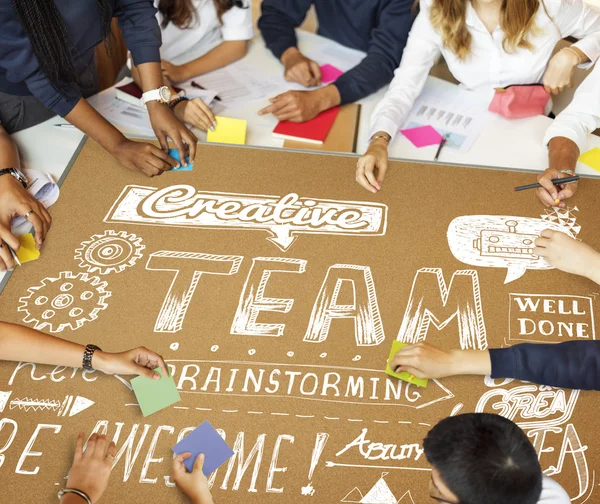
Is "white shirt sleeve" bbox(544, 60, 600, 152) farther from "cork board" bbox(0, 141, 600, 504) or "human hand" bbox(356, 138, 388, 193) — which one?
"human hand" bbox(356, 138, 388, 193)

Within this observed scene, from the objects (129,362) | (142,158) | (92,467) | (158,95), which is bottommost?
(92,467)

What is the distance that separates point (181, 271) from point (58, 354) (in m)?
0.33

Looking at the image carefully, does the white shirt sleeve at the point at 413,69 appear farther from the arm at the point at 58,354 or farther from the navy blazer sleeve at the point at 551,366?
the arm at the point at 58,354

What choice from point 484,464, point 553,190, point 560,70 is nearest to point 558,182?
point 553,190

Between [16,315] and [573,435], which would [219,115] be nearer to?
[16,315]

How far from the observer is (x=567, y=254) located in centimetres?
145

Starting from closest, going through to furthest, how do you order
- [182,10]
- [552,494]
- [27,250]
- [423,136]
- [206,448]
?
[552,494] → [206,448] → [27,250] → [423,136] → [182,10]

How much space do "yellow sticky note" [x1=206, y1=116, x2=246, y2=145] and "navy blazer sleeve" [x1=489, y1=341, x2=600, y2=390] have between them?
960 millimetres

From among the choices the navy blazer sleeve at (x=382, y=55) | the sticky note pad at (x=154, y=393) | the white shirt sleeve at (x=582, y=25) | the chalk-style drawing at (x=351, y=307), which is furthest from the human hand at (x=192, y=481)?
the white shirt sleeve at (x=582, y=25)

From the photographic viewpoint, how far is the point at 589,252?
143cm

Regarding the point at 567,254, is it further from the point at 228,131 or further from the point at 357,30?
the point at 357,30

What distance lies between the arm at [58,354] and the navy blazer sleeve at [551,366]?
689mm

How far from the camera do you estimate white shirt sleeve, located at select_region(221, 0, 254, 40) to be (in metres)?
2.15

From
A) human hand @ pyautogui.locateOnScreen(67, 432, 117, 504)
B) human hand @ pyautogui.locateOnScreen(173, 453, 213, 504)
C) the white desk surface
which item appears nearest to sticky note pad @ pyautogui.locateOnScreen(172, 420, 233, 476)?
human hand @ pyautogui.locateOnScreen(173, 453, 213, 504)
